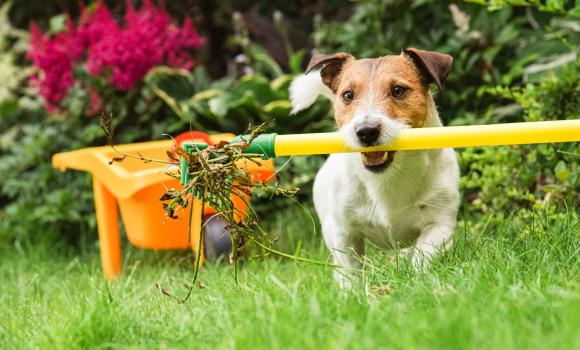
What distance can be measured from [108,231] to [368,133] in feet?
6.77

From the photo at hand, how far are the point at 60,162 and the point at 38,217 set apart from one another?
86cm

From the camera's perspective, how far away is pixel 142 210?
10.0 ft

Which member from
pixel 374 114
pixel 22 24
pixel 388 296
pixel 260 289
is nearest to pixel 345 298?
pixel 388 296

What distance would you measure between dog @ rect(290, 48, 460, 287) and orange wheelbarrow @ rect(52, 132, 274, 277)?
618mm

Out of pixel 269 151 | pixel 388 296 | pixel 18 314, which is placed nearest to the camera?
pixel 388 296

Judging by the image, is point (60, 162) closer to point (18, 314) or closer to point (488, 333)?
point (18, 314)

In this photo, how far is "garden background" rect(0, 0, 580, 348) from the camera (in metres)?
1.48

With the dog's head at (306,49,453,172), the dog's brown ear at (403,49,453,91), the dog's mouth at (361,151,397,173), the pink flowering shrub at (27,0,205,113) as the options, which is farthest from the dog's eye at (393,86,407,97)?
the pink flowering shrub at (27,0,205,113)

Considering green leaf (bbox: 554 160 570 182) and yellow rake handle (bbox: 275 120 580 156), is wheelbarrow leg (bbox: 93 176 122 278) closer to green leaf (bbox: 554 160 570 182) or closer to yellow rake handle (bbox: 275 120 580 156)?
yellow rake handle (bbox: 275 120 580 156)

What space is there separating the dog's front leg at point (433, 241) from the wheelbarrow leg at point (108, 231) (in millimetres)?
2038

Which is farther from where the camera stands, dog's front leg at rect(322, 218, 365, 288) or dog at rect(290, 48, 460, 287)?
dog's front leg at rect(322, 218, 365, 288)

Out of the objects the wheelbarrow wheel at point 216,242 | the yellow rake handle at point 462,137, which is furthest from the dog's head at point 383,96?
the wheelbarrow wheel at point 216,242

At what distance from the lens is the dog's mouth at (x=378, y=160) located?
2.12m

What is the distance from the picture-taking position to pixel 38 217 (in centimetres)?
421
